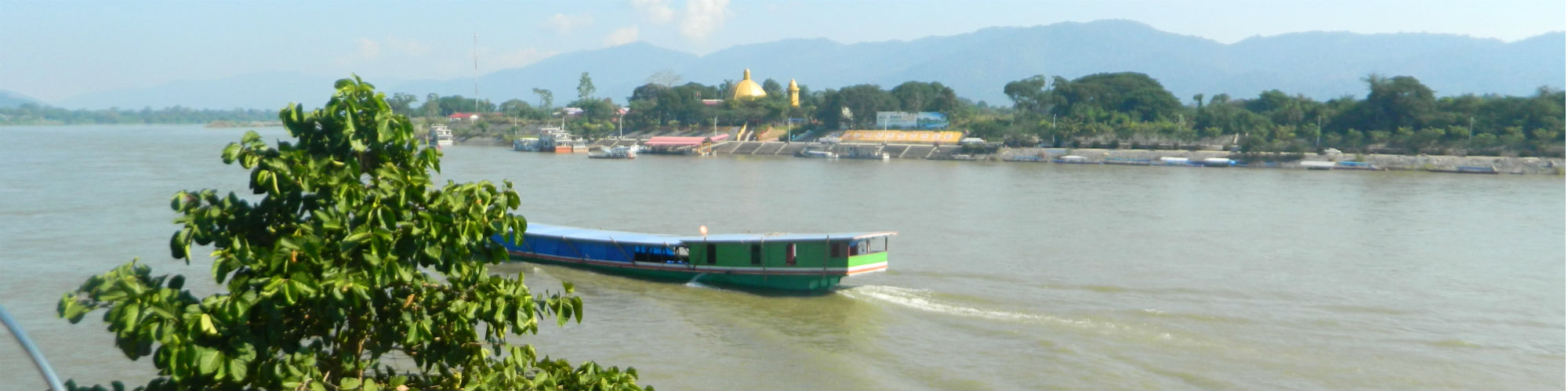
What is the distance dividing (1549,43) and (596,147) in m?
202

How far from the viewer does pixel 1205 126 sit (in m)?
34.6

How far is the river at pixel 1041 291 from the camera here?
7.25 meters

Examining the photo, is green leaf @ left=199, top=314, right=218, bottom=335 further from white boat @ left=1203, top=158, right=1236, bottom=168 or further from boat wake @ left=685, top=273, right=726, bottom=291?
white boat @ left=1203, top=158, right=1236, bottom=168

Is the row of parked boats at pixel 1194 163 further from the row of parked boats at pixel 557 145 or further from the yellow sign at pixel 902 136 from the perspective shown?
the row of parked boats at pixel 557 145

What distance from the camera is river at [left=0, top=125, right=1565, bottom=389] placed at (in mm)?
7250

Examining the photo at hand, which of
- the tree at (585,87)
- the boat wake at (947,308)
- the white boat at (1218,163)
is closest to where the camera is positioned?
the boat wake at (947,308)

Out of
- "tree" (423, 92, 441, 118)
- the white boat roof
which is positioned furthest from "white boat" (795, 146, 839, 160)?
"tree" (423, 92, 441, 118)

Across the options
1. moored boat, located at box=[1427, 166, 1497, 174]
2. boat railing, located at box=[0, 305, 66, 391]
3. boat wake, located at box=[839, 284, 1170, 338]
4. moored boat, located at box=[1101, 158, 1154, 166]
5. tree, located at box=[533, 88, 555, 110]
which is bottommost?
boat wake, located at box=[839, 284, 1170, 338]

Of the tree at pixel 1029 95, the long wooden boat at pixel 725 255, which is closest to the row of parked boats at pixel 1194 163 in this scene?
the tree at pixel 1029 95

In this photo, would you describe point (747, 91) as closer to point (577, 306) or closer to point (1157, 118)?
point (1157, 118)

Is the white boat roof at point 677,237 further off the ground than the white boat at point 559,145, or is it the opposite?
the white boat at point 559,145

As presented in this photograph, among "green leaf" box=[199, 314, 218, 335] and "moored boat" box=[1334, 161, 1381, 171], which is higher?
"green leaf" box=[199, 314, 218, 335]

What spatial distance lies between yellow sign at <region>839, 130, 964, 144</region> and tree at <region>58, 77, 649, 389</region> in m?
33.8

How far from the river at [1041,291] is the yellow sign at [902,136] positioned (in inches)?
661
